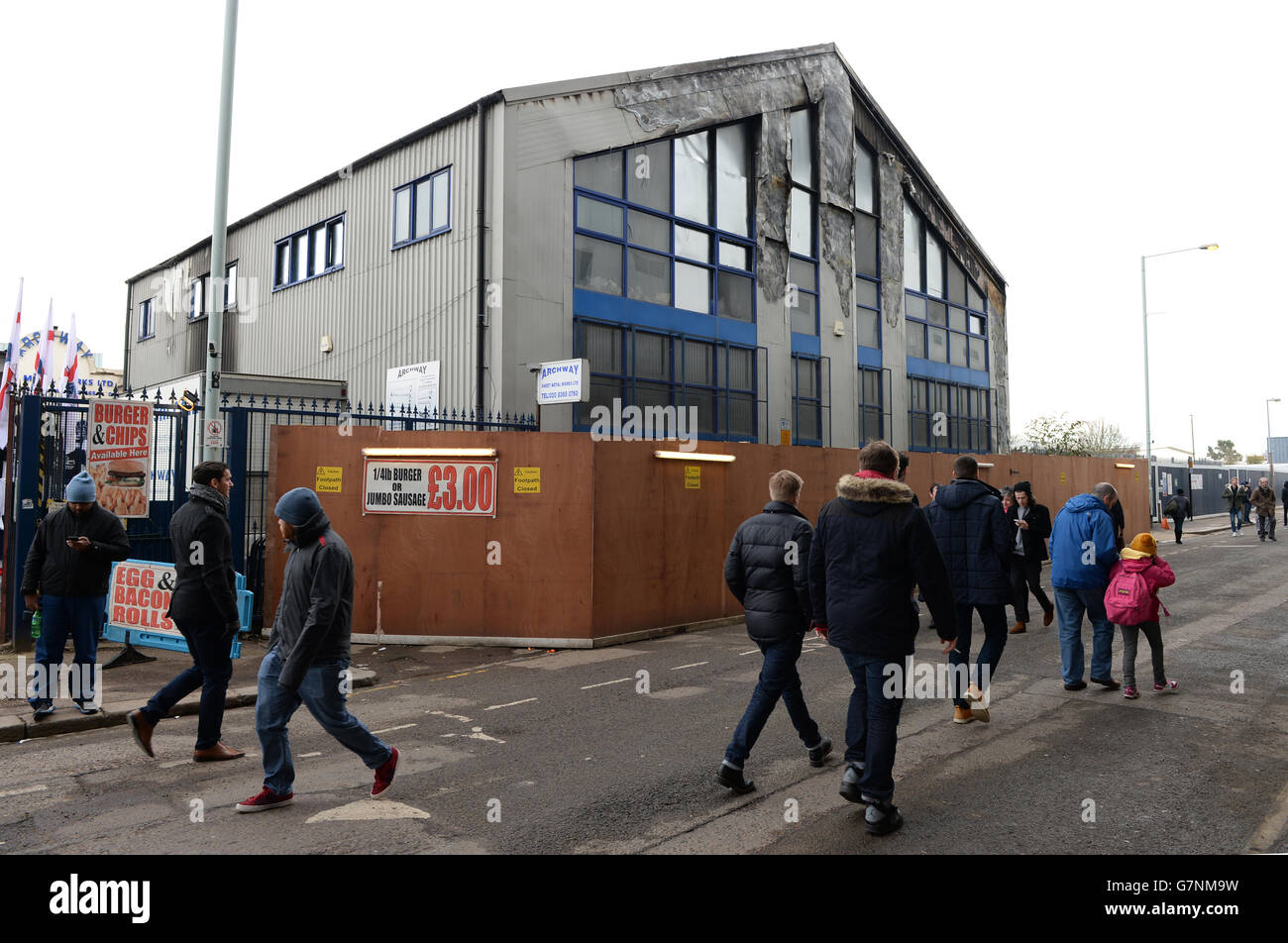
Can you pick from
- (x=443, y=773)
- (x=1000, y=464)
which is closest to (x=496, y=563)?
(x=443, y=773)

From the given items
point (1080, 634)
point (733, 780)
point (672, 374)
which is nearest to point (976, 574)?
point (1080, 634)

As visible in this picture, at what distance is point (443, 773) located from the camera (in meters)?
5.57

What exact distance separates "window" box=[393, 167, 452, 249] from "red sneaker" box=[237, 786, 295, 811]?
12967 millimetres

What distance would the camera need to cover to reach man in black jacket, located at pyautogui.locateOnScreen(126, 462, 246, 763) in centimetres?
585

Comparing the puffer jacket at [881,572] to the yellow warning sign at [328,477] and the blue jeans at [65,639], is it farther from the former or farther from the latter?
the yellow warning sign at [328,477]

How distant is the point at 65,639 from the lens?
705 centimetres

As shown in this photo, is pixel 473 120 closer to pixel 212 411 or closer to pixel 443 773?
pixel 212 411

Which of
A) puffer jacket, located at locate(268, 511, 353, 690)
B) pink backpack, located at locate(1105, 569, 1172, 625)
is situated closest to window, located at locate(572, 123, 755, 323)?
pink backpack, located at locate(1105, 569, 1172, 625)

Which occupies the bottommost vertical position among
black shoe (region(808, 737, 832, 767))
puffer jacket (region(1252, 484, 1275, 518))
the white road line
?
the white road line

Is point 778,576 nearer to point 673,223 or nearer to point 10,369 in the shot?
point 10,369

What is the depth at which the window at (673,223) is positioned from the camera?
55.0 feet

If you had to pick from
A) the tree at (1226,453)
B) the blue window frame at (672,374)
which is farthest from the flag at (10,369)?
the tree at (1226,453)

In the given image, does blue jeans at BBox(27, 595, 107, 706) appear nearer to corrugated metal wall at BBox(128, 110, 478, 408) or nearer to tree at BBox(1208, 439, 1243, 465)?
corrugated metal wall at BBox(128, 110, 478, 408)

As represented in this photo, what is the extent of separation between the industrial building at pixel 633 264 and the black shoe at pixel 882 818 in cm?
1162
